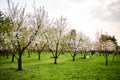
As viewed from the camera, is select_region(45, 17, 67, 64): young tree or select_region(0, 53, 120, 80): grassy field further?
select_region(45, 17, 67, 64): young tree

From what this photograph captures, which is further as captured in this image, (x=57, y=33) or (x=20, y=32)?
(x=57, y=33)

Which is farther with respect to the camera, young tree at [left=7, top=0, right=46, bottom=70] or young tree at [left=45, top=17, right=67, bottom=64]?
young tree at [left=45, top=17, right=67, bottom=64]

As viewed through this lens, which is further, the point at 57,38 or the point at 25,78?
the point at 57,38

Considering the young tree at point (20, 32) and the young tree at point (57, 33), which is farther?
the young tree at point (57, 33)

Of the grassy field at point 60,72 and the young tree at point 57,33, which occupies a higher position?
the young tree at point 57,33

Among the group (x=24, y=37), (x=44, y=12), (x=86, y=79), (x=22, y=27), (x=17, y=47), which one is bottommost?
(x=86, y=79)

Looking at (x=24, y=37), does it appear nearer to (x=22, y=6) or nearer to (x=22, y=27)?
(x=22, y=27)

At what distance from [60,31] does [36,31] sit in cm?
1544

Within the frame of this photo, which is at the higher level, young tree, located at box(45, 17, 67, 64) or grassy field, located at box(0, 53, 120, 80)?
young tree, located at box(45, 17, 67, 64)

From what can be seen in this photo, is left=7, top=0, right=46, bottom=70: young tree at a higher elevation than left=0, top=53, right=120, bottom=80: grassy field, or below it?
higher

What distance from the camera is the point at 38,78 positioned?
2119 cm

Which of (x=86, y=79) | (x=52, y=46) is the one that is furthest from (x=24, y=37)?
(x=52, y=46)

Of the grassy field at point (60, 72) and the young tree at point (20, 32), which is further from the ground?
the young tree at point (20, 32)

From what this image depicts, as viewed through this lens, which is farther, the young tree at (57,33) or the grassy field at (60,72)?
the young tree at (57,33)
